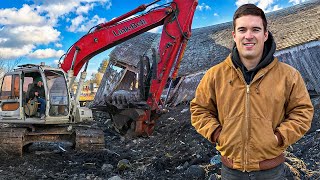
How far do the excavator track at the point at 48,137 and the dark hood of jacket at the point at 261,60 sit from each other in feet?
20.8

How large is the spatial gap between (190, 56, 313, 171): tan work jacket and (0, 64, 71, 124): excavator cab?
21.5 ft

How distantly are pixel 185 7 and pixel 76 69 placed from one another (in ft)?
11.6

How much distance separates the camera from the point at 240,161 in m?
2.39

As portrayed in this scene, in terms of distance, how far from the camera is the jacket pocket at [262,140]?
2318 millimetres

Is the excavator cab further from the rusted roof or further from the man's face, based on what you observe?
the rusted roof

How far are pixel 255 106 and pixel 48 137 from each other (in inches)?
274

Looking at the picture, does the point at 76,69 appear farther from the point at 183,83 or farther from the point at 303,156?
the point at 183,83

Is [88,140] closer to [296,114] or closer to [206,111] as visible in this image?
[206,111]

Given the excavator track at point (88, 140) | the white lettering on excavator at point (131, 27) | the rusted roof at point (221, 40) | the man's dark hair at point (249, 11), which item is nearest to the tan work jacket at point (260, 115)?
the man's dark hair at point (249, 11)

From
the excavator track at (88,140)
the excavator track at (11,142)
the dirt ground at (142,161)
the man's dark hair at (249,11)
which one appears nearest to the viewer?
the man's dark hair at (249,11)

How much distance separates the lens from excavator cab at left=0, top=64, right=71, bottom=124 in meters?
8.36

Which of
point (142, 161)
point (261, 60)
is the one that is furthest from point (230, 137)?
point (142, 161)

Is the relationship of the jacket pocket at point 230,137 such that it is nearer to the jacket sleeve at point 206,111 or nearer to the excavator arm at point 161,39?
the jacket sleeve at point 206,111

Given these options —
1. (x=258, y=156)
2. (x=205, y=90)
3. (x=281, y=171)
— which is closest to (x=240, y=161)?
(x=258, y=156)
